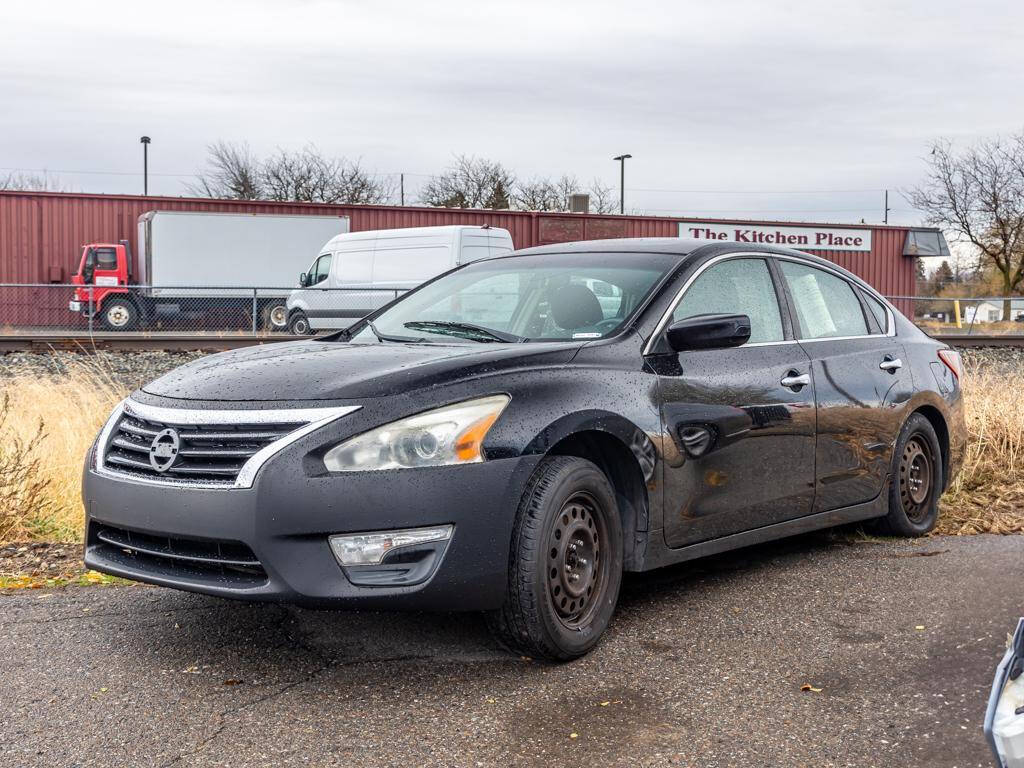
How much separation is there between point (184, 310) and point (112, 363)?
11310 mm

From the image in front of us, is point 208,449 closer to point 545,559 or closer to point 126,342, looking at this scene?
point 545,559

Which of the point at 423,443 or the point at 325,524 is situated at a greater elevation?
the point at 423,443

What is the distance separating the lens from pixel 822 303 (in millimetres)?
5633

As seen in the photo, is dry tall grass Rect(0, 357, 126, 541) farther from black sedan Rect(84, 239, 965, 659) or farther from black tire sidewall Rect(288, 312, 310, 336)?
black tire sidewall Rect(288, 312, 310, 336)

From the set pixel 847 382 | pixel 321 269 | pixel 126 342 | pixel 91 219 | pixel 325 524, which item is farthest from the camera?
pixel 91 219

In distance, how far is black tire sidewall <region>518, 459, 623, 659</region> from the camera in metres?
3.75

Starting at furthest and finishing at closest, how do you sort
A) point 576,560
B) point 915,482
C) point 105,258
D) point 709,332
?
point 105,258
point 915,482
point 709,332
point 576,560

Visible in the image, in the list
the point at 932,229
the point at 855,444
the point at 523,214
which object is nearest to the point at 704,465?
the point at 855,444

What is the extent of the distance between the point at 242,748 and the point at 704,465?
2110mm

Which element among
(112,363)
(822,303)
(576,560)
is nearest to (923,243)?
(112,363)

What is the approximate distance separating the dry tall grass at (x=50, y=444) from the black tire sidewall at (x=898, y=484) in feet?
14.5

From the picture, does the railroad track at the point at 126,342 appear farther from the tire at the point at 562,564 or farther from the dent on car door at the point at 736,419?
the tire at the point at 562,564

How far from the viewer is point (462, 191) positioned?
196ft

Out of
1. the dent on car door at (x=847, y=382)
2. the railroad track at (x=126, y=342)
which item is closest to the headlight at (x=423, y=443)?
the dent on car door at (x=847, y=382)
